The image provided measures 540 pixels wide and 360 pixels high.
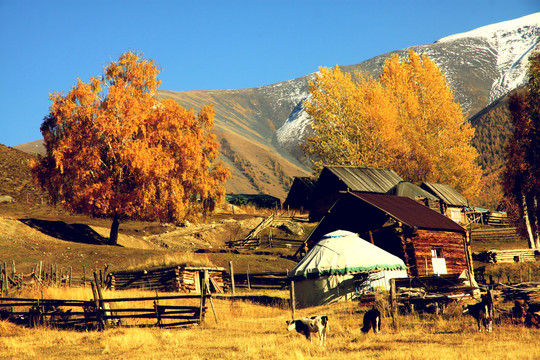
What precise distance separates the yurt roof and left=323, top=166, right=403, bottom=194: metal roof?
17587mm

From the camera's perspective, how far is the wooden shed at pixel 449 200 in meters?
51.8

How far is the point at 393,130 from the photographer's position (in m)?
54.2

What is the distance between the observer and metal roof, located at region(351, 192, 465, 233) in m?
32.4

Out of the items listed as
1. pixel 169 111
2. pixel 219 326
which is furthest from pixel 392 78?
pixel 219 326

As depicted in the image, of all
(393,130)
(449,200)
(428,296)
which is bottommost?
(428,296)

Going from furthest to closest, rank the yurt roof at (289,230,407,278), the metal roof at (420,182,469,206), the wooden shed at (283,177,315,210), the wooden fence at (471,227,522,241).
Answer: the wooden shed at (283,177,315,210) < the metal roof at (420,182,469,206) < the wooden fence at (471,227,522,241) < the yurt roof at (289,230,407,278)

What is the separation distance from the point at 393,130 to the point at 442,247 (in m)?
22.8

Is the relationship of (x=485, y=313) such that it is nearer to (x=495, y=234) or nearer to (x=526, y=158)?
(x=526, y=158)

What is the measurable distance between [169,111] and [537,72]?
88.5 ft

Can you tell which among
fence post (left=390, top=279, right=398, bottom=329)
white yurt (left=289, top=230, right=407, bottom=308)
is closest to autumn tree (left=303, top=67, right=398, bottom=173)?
white yurt (left=289, top=230, right=407, bottom=308)

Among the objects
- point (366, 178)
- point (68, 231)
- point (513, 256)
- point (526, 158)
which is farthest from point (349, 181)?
point (68, 231)

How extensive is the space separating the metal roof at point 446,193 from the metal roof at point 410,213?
15.2 m

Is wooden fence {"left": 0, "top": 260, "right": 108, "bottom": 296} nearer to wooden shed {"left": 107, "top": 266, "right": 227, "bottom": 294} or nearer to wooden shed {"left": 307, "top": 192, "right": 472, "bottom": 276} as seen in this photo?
wooden shed {"left": 107, "top": 266, "right": 227, "bottom": 294}

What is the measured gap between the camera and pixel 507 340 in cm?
1534
